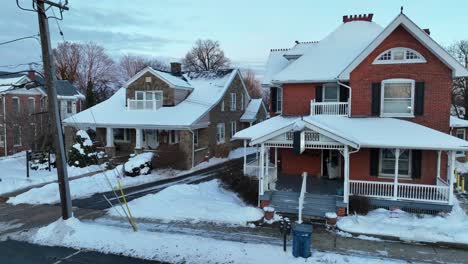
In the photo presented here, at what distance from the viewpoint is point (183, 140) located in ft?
78.1

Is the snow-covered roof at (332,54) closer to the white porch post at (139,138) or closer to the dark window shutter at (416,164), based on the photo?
the dark window shutter at (416,164)

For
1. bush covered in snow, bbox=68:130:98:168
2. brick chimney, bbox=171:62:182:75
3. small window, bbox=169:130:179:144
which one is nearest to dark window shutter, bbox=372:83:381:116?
small window, bbox=169:130:179:144

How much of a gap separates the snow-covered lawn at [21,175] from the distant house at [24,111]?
3.73 m

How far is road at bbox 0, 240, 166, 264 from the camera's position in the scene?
9.49 metres

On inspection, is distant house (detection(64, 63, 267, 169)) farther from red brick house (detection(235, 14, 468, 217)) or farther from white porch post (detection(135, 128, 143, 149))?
→ red brick house (detection(235, 14, 468, 217))

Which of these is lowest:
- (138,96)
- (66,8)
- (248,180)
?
(248,180)

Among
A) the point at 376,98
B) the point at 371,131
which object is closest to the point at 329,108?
the point at 376,98

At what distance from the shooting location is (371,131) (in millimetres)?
14023

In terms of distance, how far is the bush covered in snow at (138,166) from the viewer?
21.5 meters

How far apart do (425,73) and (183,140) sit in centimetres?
1561

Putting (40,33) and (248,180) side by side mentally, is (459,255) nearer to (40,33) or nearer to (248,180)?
(248,180)

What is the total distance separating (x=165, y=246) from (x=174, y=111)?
16.6m

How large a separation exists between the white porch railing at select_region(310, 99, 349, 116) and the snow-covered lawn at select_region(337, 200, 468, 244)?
5.33m

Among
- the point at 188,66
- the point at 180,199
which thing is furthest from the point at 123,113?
the point at 188,66
